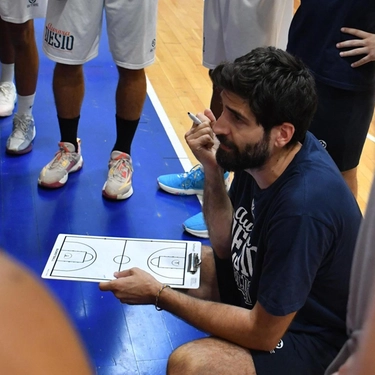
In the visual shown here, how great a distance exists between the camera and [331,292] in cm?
177

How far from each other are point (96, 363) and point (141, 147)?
1.59 metres

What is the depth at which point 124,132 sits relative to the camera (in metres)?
3.14

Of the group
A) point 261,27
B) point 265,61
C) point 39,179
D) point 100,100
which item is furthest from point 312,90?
point 100,100

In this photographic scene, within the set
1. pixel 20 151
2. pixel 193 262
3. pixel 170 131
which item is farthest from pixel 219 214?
pixel 170 131

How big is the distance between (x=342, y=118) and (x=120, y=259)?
0.96 m

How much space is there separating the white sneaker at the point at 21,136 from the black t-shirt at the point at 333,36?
63.3 inches

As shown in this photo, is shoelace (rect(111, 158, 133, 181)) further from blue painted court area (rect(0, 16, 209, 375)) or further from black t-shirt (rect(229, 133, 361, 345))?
black t-shirt (rect(229, 133, 361, 345))

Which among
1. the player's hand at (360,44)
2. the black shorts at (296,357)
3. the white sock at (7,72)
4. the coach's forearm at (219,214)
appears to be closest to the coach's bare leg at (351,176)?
the player's hand at (360,44)

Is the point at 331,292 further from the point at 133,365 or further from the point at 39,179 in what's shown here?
the point at 39,179

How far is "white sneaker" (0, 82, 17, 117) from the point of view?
365 cm

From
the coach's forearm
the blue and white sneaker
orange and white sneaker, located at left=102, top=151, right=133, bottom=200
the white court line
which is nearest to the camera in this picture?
the coach's forearm

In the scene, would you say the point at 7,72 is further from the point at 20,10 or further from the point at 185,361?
the point at 185,361

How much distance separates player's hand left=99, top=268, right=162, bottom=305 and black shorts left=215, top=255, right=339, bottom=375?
1.17 feet

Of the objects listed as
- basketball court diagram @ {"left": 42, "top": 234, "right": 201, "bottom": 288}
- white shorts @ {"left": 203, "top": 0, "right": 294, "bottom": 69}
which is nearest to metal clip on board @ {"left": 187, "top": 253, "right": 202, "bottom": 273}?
basketball court diagram @ {"left": 42, "top": 234, "right": 201, "bottom": 288}
